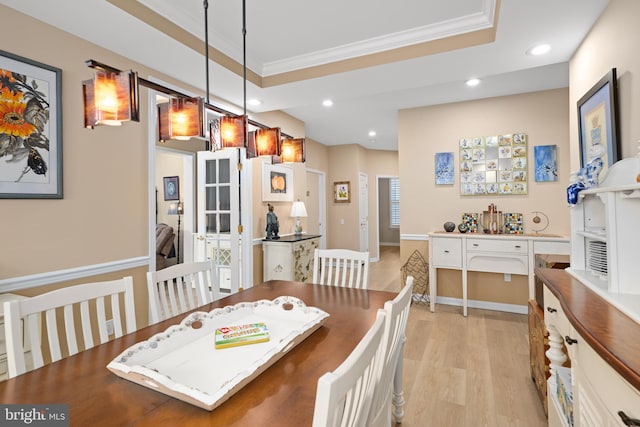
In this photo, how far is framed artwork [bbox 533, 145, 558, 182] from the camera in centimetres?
366

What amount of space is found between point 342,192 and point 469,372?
484 cm

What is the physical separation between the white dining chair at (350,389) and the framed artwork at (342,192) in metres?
6.03

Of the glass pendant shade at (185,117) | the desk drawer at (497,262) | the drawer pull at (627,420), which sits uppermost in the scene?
the glass pendant shade at (185,117)

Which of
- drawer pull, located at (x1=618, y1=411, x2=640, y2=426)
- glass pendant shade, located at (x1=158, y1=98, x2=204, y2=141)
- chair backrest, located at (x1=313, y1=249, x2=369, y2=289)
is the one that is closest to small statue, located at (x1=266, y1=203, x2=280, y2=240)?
chair backrest, located at (x1=313, y1=249, x2=369, y2=289)

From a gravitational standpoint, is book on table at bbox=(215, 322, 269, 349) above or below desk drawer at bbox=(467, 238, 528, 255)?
below

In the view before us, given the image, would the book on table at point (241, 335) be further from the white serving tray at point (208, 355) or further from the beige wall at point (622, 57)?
the beige wall at point (622, 57)

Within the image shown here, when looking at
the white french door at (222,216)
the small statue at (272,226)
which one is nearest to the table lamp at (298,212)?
the small statue at (272,226)

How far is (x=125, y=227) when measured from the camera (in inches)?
98.2

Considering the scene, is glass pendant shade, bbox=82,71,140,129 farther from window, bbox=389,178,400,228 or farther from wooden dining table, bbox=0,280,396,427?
window, bbox=389,178,400,228

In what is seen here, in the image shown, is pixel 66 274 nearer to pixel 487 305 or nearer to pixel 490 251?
pixel 490 251

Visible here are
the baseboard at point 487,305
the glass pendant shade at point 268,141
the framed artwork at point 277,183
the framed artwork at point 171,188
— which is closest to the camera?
the glass pendant shade at point 268,141

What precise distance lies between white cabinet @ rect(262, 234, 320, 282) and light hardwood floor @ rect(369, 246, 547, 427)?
1460 mm

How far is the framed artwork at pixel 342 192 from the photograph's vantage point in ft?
22.6

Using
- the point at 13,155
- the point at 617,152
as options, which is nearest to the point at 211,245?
the point at 13,155
